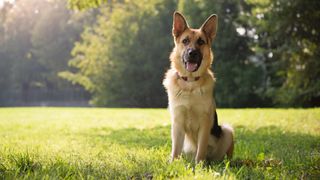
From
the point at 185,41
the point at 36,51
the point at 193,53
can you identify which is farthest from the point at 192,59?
the point at 36,51

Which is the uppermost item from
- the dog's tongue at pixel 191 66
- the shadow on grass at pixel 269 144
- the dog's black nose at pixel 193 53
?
the dog's black nose at pixel 193 53

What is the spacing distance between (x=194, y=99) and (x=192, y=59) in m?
0.54

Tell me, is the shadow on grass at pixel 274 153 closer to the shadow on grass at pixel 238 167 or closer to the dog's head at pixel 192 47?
the shadow on grass at pixel 238 167

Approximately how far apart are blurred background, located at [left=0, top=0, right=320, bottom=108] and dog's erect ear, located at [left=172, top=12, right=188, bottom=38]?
1671 centimetres

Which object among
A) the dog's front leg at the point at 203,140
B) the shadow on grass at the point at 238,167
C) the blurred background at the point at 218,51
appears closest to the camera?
the shadow on grass at the point at 238,167

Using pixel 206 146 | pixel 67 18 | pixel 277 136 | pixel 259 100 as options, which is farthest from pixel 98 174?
pixel 67 18

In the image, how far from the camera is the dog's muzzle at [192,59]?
5.31 meters

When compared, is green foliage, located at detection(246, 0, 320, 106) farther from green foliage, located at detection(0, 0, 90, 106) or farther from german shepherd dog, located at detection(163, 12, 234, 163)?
green foliage, located at detection(0, 0, 90, 106)

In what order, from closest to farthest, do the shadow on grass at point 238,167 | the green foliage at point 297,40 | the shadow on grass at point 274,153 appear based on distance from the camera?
the shadow on grass at point 238,167
the shadow on grass at point 274,153
the green foliage at point 297,40

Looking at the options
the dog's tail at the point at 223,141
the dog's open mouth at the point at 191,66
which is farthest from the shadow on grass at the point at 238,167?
the dog's open mouth at the point at 191,66

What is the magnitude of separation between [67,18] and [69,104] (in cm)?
1136

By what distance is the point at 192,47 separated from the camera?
532cm

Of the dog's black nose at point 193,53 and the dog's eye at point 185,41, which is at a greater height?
the dog's eye at point 185,41

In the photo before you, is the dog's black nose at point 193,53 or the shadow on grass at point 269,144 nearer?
the dog's black nose at point 193,53
